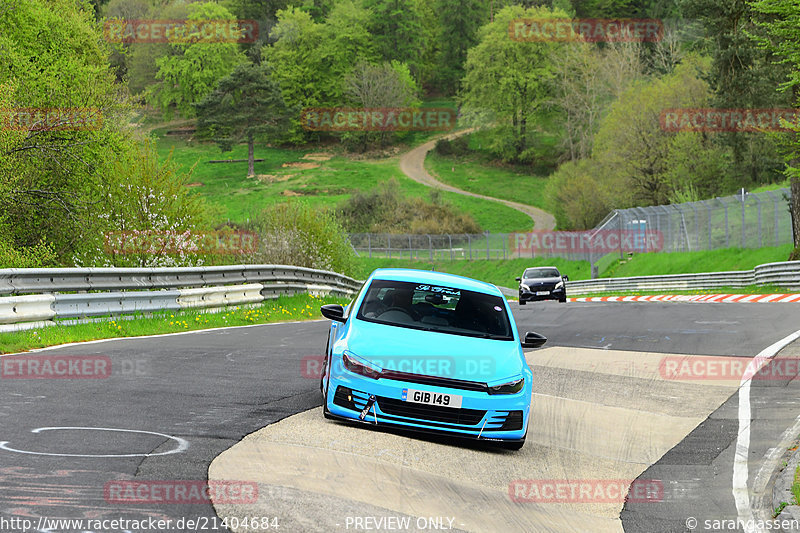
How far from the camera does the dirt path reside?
315ft

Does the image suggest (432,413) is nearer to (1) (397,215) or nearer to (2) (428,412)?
(2) (428,412)

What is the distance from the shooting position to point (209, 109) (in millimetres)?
119188

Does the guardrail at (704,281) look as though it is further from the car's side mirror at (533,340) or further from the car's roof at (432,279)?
the car's side mirror at (533,340)

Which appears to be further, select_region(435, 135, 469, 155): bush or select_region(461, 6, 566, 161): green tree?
select_region(435, 135, 469, 155): bush

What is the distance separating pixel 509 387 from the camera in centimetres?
826

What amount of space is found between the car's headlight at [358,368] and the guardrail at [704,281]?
27.1m

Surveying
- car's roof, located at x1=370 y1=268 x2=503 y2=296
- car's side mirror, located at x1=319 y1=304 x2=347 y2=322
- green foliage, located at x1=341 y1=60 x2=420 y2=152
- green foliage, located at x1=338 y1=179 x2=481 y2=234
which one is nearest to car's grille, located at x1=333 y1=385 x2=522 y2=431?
car's side mirror, located at x1=319 y1=304 x2=347 y2=322

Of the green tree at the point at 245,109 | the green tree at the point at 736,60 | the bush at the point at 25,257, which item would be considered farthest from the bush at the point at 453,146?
the bush at the point at 25,257

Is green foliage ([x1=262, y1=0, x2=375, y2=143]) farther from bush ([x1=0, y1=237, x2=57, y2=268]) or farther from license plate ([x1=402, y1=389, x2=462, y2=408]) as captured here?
license plate ([x1=402, y1=389, x2=462, y2=408])

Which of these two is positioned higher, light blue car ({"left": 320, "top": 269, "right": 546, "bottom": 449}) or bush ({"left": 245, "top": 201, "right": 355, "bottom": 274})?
light blue car ({"left": 320, "top": 269, "right": 546, "bottom": 449})

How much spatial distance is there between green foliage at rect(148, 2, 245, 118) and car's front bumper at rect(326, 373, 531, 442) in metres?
131

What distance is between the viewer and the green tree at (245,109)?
11850 centimetres

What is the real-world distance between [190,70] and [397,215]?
59.7 meters

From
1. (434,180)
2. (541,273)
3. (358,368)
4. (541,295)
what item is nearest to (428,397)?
(358,368)
